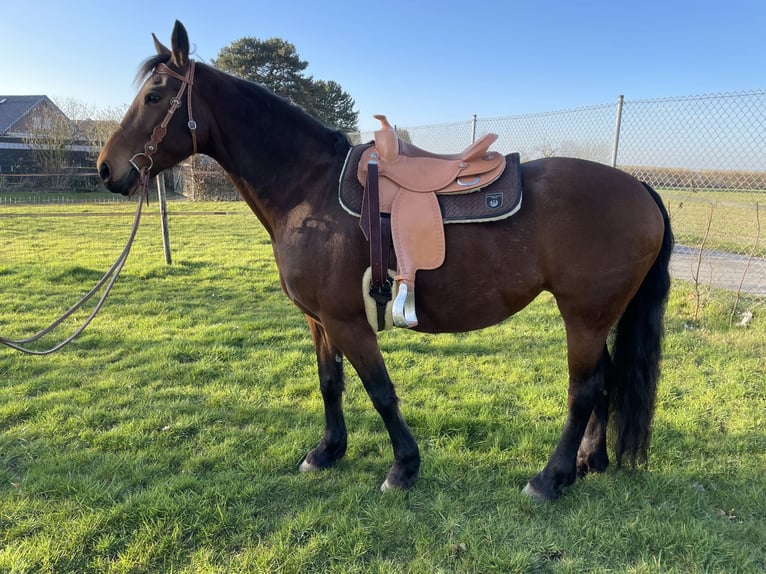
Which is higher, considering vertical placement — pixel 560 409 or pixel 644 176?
pixel 644 176

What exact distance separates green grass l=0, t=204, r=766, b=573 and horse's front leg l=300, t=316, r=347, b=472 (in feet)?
0.37

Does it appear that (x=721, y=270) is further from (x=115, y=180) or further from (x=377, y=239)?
(x=115, y=180)

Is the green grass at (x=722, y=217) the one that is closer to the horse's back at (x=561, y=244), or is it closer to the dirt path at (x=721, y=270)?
the dirt path at (x=721, y=270)

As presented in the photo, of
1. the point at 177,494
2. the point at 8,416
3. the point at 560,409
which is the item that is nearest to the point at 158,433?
the point at 177,494

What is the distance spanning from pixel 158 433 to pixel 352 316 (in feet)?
5.73

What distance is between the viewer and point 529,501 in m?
2.35

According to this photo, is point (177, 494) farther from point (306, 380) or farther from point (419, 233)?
point (419, 233)

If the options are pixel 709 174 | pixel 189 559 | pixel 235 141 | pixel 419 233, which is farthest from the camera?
pixel 709 174

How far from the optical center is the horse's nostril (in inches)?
85.6

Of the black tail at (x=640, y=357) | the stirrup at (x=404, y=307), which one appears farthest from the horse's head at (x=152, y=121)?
the black tail at (x=640, y=357)

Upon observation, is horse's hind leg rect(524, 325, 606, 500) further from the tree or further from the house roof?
the house roof

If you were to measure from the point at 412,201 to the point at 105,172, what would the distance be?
5.02 ft

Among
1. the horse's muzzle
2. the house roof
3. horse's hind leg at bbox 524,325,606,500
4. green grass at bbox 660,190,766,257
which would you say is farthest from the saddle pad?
the house roof

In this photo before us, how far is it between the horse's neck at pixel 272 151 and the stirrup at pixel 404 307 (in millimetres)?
660
